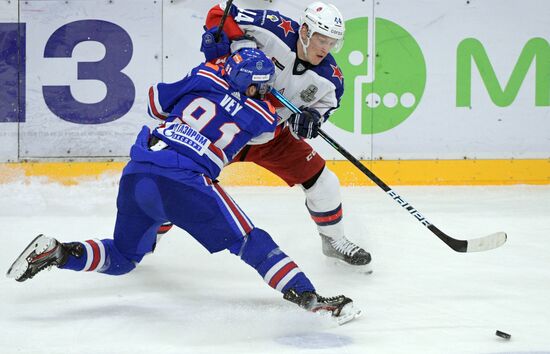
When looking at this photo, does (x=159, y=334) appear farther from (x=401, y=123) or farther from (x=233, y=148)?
(x=401, y=123)

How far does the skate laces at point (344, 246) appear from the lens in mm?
3244

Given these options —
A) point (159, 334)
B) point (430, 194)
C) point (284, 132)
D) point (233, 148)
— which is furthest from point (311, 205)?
point (430, 194)

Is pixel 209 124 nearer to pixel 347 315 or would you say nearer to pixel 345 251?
pixel 347 315

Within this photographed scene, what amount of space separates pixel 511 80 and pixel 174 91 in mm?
3125

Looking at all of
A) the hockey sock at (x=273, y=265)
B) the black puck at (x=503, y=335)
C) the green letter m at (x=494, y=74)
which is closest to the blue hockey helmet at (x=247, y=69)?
the hockey sock at (x=273, y=265)

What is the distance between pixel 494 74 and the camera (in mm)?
5230

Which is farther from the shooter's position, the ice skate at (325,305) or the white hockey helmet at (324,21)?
the white hockey helmet at (324,21)

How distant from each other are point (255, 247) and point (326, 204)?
86 centimetres

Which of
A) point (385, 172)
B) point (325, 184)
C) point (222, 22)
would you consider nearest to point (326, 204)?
point (325, 184)

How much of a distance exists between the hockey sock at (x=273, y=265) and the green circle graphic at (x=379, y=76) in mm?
2772

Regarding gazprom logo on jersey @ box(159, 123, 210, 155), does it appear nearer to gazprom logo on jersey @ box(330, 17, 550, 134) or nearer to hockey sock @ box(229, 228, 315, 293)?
hockey sock @ box(229, 228, 315, 293)

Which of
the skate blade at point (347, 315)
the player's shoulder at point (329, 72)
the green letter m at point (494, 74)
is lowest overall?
the skate blade at point (347, 315)

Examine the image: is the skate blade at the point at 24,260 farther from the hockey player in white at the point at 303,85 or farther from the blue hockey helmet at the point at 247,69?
the hockey player in white at the point at 303,85

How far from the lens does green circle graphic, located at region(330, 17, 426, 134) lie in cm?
517
